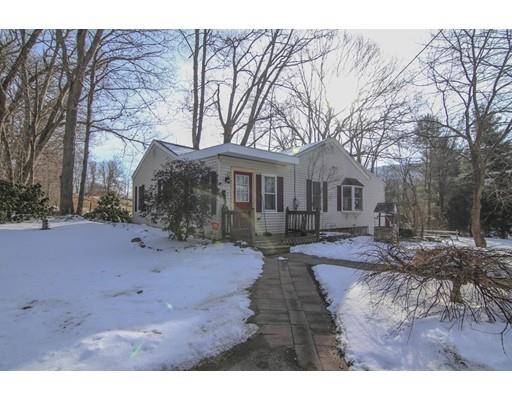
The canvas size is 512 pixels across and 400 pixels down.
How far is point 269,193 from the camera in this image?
9836 millimetres

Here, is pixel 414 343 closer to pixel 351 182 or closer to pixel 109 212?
pixel 351 182

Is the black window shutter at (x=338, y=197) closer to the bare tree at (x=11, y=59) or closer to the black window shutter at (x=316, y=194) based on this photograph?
the black window shutter at (x=316, y=194)

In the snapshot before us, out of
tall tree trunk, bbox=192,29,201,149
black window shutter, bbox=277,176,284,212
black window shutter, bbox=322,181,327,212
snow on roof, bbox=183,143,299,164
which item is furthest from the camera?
tall tree trunk, bbox=192,29,201,149

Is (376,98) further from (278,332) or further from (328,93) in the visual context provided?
(278,332)

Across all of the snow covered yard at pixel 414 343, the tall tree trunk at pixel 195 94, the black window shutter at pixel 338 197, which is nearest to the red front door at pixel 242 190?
the black window shutter at pixel 338 197

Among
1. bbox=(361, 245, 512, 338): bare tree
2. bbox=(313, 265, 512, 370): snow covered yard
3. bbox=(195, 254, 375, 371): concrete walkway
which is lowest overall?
bbox=(195, 254, 375, 371): concrete walkway

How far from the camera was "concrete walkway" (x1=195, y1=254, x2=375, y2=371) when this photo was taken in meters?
2.32

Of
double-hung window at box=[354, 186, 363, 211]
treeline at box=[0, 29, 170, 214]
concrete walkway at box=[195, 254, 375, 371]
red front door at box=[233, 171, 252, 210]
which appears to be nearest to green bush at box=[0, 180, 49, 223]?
treeline at box=[0, 29, 170, 214]

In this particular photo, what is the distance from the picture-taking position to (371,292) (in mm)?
3602

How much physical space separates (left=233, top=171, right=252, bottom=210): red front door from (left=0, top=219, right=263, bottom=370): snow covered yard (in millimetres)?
2606

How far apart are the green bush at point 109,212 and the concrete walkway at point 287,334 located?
972cm

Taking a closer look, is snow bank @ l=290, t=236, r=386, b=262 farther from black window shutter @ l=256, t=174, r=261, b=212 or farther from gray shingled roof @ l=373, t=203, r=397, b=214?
gray shingled roof @ l=373, t=203, r=397, b=214

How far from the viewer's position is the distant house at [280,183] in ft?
28.2
